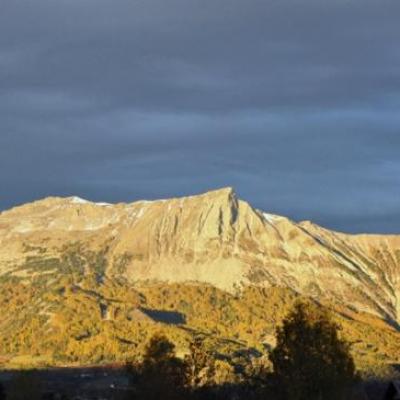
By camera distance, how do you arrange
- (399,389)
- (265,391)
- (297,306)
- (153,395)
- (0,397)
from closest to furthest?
(399,389), (297,306), (265,391), (153,395), (0,397)

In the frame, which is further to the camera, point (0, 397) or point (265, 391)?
point (0, 397)

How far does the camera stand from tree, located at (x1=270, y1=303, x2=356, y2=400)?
376 ft

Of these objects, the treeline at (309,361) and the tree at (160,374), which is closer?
the treeline at (309,361)

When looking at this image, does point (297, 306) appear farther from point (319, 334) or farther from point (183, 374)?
point (183, 374)

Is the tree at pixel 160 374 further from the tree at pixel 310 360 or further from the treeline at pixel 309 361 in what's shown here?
the tree at pixel 310 360

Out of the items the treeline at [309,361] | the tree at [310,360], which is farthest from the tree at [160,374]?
the tree at [310,360]

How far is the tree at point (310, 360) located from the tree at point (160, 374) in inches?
1216

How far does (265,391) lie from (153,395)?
77.9ft

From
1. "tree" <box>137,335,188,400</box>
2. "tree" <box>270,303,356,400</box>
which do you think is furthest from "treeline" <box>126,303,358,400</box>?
"tree" <box>137,335,188,400</box>

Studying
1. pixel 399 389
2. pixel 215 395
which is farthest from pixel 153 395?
pixel 399 389

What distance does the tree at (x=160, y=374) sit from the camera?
147 meters

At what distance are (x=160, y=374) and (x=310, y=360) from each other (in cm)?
3981

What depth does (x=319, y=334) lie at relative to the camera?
387 ft

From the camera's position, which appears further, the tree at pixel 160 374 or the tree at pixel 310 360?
the tree at pixel 160 374
